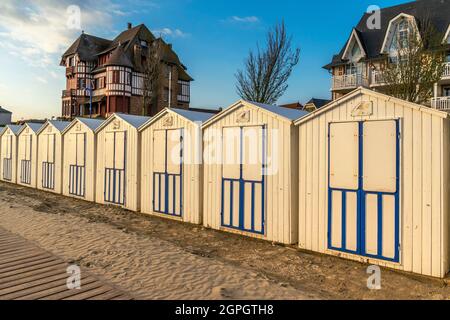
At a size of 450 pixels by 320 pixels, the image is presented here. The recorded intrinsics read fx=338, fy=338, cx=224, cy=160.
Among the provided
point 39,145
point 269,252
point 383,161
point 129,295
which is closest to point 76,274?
point 129,295

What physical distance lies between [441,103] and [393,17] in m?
8.32

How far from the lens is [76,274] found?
210 inches

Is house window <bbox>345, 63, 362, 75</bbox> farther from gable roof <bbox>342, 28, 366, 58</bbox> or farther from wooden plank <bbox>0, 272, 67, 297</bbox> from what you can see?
wooden plank <bbox>0, 272, 67, 297</bbox>

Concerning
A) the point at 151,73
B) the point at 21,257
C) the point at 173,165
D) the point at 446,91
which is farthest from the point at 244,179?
the point at 151,73

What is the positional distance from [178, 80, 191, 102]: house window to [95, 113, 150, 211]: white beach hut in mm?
27522

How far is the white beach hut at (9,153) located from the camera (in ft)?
63.7

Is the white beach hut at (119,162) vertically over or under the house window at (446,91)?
under

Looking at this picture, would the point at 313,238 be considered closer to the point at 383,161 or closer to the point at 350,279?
the point at 350,279

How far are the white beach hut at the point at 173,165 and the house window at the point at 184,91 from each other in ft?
96.4

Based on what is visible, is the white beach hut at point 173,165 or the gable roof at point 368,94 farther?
the white beach hut at point 173,165

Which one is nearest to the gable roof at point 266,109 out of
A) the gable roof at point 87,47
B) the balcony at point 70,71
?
the gable roof at point 87,47

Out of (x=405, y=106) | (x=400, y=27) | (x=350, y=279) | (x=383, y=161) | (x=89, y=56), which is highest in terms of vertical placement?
(x=89, y=56)

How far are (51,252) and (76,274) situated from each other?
1.57 metres

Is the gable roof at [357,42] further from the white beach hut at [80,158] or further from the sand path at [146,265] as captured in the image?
the sand path at [146,265]
